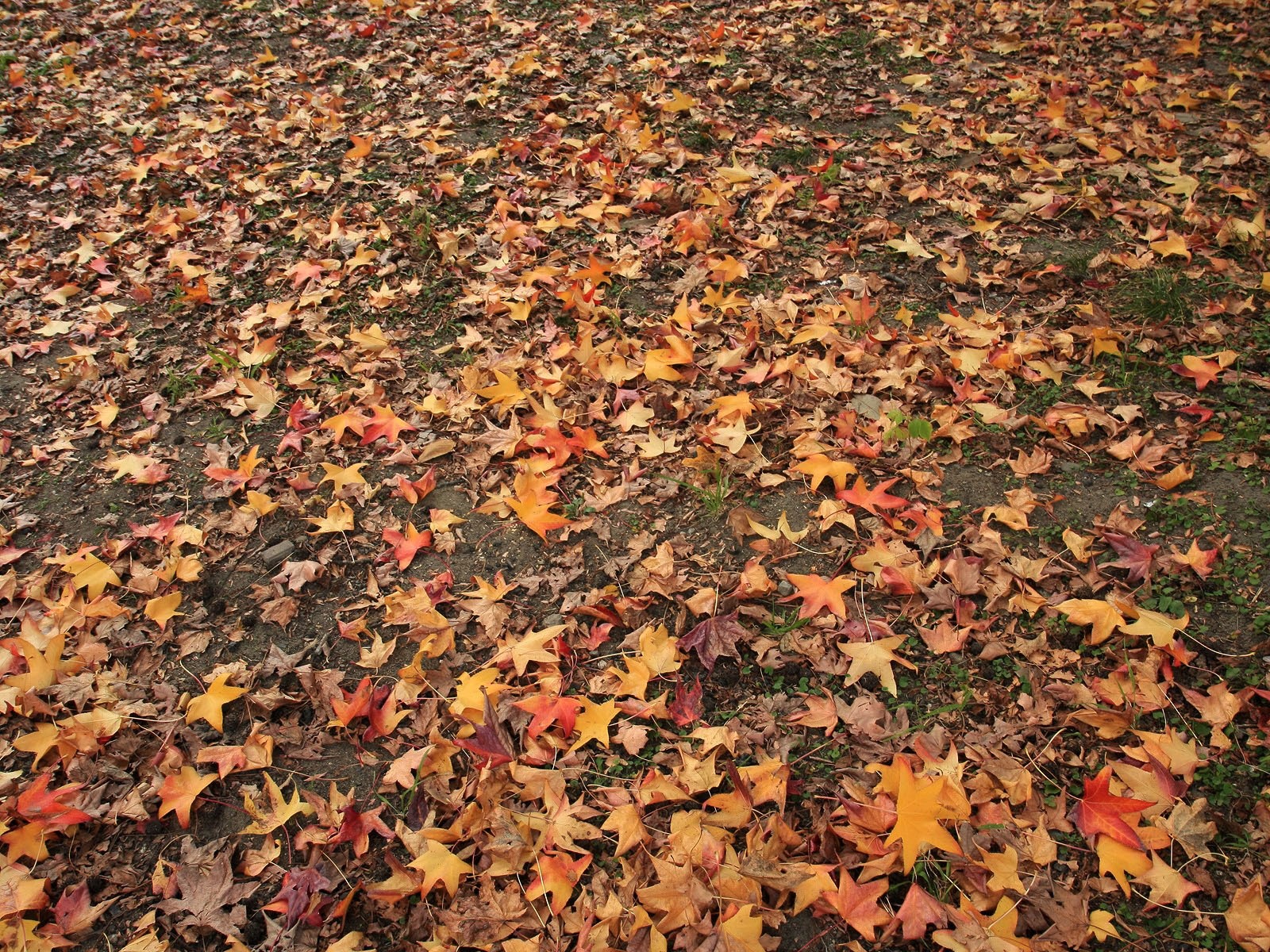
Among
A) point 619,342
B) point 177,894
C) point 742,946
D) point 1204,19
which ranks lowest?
point 177,894

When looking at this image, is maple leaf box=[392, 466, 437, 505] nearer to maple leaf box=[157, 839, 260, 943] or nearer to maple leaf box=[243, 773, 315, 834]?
maple leaf box=[243, 773, 315, 834]

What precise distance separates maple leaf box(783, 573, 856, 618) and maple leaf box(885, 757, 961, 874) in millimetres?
563

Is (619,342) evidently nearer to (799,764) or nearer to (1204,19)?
(799,764)

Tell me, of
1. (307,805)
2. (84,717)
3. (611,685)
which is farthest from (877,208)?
(84,717)

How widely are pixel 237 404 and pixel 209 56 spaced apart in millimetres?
4314

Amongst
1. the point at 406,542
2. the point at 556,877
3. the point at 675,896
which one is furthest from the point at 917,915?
the point at 406,542

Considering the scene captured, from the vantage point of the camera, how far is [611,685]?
2211 mm

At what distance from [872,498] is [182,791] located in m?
2.18

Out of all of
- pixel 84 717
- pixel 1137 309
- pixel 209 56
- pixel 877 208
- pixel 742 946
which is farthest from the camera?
pixel 209 56

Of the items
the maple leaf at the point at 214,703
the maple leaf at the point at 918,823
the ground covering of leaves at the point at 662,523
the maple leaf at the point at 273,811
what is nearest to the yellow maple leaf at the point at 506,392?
the ground covering of leaves at the point at 662,523

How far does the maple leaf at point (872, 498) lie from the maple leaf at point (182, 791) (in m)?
2.05

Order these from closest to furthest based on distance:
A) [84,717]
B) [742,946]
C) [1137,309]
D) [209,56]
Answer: [742,946] → [84,717] → [1137,309] → [209,56]

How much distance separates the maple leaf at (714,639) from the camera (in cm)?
221

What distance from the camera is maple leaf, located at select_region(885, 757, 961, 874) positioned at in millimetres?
1737
